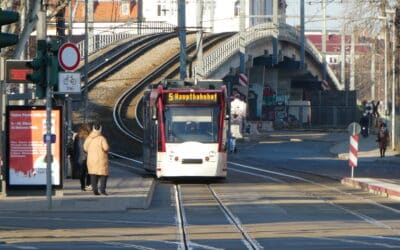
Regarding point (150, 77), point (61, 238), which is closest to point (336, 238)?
point (61, 238)

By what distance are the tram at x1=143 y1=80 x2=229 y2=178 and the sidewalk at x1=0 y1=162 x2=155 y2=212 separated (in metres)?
2.27

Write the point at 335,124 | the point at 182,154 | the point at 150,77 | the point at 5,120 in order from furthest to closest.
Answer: the point at 335,124 < the point at 150,77 < the point at 182,154 < the point at 5,120

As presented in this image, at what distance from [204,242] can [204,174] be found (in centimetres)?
1692

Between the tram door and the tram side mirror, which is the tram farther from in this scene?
the tram door

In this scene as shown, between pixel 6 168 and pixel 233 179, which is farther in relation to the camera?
pixel 233 179

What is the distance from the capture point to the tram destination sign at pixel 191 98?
35031 millimetres

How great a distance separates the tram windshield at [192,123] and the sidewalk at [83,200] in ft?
9.25

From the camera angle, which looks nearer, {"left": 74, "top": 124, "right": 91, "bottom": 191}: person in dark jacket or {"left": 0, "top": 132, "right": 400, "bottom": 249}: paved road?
{"left": 0, "top": 132, "right": 400, "bottom": 249}: paved road

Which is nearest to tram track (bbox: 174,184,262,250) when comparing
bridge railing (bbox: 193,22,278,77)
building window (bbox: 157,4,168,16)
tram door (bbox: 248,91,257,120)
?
bridge railing (bbox: 193,22,278,77)

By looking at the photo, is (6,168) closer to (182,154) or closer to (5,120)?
(5,120)

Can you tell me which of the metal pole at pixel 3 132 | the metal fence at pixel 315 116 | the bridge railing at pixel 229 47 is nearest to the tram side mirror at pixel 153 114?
the metal pole at pixel 3 132

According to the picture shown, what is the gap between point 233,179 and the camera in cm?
3788

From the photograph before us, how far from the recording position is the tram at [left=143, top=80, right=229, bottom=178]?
3447cm

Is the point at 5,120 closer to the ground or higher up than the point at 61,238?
higher up
